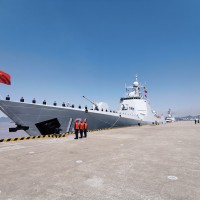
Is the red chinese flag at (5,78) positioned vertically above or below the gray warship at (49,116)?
above

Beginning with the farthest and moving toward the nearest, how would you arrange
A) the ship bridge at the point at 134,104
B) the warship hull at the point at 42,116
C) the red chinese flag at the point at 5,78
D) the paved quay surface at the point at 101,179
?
the ship bridge at the point at 134,104, the warship hull at the point at 42,116, the red chinese flag at the point at 5,78, the paved quay surface at the point at 101,179

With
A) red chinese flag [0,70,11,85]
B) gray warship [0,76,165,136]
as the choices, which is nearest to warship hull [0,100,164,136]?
gray warship [0,76,165,136]

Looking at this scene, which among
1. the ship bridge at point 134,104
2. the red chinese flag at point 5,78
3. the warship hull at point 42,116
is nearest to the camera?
the red chinese flag at point 5,78

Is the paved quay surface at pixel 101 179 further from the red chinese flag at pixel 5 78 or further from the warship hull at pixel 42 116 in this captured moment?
the warship hull at pixel 42 116

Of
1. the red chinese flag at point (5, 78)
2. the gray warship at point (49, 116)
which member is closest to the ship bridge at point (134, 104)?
the gray warship at point (49, 116)

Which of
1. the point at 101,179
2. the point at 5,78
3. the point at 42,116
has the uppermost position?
the point at 5,78

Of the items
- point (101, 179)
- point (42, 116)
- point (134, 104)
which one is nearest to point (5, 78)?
point (42, 116)

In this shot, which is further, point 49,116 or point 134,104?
point 134,104

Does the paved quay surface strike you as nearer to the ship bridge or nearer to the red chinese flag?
the red chinese flag

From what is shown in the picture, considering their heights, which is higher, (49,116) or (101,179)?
(49,116)

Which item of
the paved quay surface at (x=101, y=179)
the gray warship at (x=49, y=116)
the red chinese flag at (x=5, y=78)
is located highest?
the red chinese flag at (x=5, y=78)

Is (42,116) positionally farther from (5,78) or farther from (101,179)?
(101,179)

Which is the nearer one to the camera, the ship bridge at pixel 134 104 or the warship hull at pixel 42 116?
the warship hull at pixel 42 116

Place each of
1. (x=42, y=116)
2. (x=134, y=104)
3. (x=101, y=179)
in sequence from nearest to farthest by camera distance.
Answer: (x=101, y=179), (x=42, y=116), (x=134, y=104)
